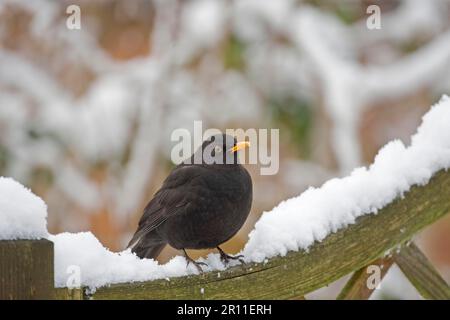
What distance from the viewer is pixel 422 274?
208 cm

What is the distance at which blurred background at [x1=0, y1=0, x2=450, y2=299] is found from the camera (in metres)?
7.06

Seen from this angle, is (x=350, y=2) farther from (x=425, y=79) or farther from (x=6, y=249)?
(x=6, y=249)

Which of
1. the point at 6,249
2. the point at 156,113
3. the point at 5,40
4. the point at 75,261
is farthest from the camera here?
the point at 5,40

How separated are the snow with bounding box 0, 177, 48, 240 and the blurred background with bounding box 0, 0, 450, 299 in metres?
4.99

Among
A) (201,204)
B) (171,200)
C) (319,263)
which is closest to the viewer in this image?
(319,263)

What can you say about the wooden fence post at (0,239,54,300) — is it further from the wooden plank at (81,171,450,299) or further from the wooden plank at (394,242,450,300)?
the wooden plank at (394,242,450,300)

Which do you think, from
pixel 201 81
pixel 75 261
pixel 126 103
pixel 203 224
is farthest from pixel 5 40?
pixel 75 261

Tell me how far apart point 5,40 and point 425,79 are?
399cm

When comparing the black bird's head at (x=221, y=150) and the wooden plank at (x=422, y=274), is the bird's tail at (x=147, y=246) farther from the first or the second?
the wooden plank at (x=422, y=274)

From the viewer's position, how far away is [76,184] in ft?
24.4

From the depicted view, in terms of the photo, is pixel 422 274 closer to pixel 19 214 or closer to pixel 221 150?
pixel 19 214

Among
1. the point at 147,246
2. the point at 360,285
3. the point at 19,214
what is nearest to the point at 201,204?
the point at 147,246

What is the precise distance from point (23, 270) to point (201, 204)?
1.37m

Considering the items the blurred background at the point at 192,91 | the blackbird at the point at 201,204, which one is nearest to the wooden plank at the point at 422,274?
the blackbird at the point at 201,204
